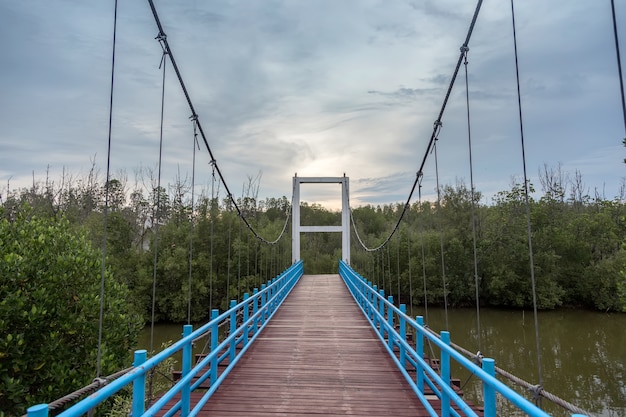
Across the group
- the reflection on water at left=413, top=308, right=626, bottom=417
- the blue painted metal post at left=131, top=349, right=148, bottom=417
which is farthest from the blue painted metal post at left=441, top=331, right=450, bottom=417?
the reflection on water at left=413, top=308, right=626, bottom=417

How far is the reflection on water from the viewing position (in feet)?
42.4

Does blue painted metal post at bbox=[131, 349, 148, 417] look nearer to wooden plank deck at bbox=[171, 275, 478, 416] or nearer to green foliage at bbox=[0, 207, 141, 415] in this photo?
wooden plank deck at bbox=[171, 275, 478, 416]

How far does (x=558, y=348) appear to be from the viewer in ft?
57.1

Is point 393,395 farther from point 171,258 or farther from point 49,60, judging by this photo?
point 171,258

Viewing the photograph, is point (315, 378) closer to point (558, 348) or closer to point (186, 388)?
point (186, 388)

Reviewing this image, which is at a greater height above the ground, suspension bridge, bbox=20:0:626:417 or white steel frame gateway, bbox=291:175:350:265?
white steel frame gateway, bbox=291:175:350:265

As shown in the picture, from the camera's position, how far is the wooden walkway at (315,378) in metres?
3.43

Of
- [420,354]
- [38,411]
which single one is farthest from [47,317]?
[38,411]

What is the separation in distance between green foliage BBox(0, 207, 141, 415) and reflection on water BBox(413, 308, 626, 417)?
1171cm

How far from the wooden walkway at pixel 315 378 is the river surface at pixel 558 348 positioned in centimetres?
520

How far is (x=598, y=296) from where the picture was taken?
2412 cm

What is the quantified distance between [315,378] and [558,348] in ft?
57.3

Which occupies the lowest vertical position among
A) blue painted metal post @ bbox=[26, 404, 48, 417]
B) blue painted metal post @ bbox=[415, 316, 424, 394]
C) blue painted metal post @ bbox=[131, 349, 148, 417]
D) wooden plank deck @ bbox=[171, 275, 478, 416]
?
wooden plank deck @ bbox=[171, 275, 478, 416]

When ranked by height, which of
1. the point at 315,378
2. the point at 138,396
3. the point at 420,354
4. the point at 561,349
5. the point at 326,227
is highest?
the point at 326,227
